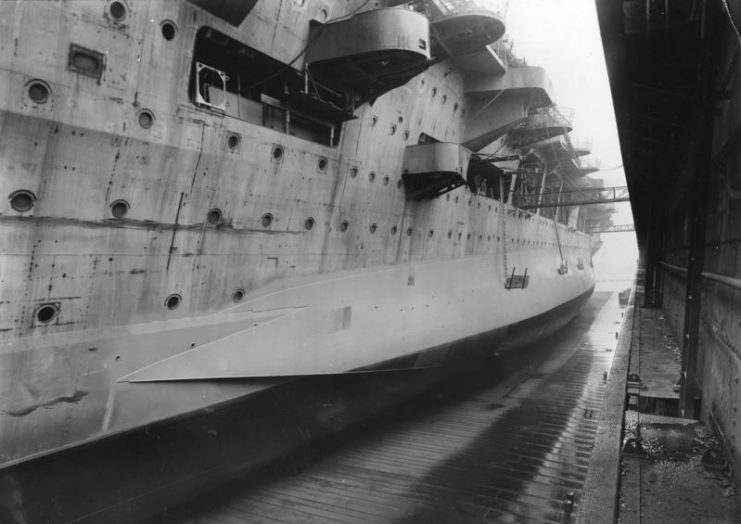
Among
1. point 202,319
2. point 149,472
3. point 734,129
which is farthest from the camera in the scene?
point 202,319

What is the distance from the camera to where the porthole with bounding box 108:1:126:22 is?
173 inches

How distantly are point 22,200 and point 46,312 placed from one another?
100cm

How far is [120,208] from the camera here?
4668 millimetres

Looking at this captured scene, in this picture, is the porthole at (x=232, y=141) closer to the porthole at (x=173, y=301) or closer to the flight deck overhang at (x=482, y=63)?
the porthole at (x=173, y=301)

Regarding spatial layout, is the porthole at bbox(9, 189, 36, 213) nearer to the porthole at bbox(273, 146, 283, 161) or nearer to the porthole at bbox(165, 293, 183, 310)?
the porthole at bbox(165, 293, 183, 310)

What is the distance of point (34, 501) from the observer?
164 inches

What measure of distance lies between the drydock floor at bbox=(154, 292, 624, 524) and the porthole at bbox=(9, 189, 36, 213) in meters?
3.34

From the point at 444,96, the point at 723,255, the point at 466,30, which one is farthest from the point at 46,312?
the point at 444,96

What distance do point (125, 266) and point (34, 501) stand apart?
2.18m

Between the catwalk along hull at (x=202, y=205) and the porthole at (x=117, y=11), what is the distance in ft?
0.06

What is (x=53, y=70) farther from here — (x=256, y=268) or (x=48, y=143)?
(x=256, y=268)

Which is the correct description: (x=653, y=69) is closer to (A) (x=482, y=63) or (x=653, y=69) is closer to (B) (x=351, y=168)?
(B) (x=351, y=168)

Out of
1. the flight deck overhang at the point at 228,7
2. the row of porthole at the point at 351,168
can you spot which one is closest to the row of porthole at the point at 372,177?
the row of porthole at the point at 351,168

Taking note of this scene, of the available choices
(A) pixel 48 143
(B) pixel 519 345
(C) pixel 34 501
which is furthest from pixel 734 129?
(B) pixel 519 345
